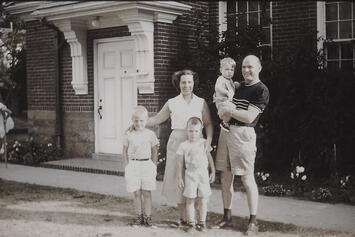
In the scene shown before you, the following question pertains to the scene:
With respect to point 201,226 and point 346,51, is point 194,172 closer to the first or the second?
point 201,226

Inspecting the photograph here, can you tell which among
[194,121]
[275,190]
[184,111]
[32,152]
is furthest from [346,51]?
[32,152]

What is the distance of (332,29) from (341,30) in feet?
0.55

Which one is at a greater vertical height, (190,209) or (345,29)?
(345,29)

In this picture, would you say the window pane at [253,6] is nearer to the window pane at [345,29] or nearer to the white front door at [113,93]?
the window pane at [345,29]

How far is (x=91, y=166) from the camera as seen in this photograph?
9.66 m

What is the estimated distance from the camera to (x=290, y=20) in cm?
1015

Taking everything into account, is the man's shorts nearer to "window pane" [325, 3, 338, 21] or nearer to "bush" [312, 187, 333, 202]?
"bush" [312, 187, 333, 202]

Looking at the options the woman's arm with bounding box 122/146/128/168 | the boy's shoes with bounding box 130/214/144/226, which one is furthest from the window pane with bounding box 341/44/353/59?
the boy's shoes with bounding box 130/214/144/226

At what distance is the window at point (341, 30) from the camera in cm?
975

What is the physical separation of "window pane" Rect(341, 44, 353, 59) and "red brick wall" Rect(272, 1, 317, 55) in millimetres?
674

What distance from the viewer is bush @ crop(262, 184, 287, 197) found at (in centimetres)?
715

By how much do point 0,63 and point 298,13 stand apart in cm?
1081

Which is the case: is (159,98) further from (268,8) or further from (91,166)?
(268,8)

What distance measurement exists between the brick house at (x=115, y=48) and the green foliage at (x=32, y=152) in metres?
0.31
